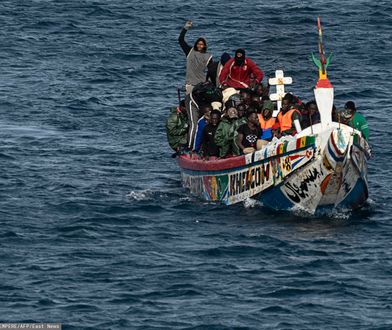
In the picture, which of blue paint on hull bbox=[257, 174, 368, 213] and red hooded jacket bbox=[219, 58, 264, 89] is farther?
red hooded jacket bbox=[219, 58, 264, 89]

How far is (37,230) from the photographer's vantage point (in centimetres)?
3127

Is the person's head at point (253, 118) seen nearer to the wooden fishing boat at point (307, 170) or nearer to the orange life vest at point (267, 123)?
the orange life vest at point (267, 123)

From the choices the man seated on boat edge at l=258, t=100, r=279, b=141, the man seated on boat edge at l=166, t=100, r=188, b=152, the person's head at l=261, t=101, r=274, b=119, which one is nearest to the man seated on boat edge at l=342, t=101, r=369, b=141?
the man seated on boat edge at l=258, t=100, r=279, b=141

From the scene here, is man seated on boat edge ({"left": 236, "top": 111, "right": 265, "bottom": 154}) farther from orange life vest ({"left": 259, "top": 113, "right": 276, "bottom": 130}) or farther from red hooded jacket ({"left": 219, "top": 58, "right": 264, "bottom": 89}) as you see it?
red hooded jacket ({"left": 219, "top": 58, "right": 264, "bottom": 89})

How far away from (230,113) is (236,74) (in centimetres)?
319

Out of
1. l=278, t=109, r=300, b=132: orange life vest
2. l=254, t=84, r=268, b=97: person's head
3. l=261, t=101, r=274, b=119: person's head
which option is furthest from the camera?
l=254, t=84, r=268, b=97: person's head

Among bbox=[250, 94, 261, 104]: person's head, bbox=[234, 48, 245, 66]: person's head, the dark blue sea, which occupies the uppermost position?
bbox=[234, 48, 245, 66]: person's head

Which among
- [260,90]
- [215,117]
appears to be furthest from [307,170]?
[260,90]

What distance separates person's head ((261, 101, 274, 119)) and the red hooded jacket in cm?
226

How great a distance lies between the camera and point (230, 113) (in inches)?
1323

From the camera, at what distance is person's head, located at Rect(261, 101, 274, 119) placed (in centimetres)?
3372

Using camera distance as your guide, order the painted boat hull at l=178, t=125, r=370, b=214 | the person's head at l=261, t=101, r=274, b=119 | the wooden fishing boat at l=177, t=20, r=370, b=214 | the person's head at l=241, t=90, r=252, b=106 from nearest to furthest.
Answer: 1. the wooden fishing boat at l=177, t=20, r=370, b=214
2. the painted boat hull at l=178, t=125, r=370, b=214
3. the person's head at l=261, t=101, r=274, b=119
4. the person's head at l=241, t=90, r=252, b=106

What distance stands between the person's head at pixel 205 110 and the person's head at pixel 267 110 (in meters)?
1.28

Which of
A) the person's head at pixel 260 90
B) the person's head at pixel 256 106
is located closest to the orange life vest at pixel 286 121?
the person's head at pixel 256 106
